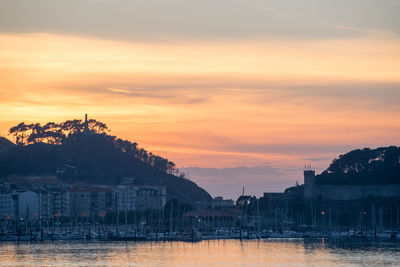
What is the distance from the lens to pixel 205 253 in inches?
3396

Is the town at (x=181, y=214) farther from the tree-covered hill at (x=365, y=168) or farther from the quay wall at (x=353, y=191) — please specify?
the tree-covered hill at (x=365, y=168)

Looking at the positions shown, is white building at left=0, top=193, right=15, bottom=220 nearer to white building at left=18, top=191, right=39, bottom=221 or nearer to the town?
the town

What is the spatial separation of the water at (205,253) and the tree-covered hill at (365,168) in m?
53.3

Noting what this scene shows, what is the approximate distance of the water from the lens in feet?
254

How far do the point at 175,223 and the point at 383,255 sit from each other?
161 ft

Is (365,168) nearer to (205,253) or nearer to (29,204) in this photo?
(29,204)

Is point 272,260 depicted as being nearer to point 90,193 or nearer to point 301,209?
point 301,209

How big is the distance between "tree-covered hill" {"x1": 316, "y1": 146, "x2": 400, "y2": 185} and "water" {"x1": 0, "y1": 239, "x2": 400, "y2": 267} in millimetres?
53258

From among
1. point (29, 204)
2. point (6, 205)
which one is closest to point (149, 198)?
point (29, 204)

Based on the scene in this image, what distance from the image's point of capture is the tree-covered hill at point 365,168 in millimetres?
156250

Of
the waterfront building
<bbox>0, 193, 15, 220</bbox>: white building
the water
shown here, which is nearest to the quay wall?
the waterfront building

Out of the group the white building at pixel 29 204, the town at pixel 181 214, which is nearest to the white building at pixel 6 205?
the town at pixel 181 214

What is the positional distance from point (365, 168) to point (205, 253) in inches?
3178

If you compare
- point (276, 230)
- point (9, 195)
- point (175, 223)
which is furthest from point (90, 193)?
A: point (276, 230)
